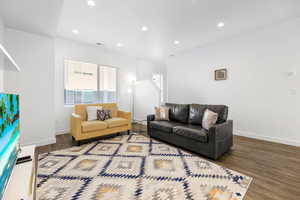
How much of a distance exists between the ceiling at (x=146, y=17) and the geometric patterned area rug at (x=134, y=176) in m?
2.44

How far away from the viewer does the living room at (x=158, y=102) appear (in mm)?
1624

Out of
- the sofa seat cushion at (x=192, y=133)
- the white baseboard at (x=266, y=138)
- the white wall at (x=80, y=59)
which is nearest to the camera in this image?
the sofa seat cushion at (x=192, y=133)

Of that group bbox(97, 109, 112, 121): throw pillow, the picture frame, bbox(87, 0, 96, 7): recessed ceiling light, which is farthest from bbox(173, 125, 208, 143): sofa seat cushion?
bbox(87, 0, 96, 7): recessed ceiling light

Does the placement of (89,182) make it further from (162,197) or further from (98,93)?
(98,93)

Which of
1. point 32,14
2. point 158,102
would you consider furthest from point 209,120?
point 32,14

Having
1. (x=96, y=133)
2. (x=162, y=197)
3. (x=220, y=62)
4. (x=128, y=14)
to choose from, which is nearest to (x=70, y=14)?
(x=128, y=14)

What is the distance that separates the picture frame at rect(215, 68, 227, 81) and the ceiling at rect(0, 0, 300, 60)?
0.93 m

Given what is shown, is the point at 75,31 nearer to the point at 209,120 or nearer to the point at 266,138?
the point at 209,120

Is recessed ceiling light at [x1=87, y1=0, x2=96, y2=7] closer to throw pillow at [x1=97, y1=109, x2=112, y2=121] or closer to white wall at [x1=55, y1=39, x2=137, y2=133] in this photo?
white wall at [x1=55, y1=39, x2=137, y2=133]

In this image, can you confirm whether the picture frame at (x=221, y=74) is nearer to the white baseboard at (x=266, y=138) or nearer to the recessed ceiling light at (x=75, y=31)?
the white baseboard at (x=266, y=138)

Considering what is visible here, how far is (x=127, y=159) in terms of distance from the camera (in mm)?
2287

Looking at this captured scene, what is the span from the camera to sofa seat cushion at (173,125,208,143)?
7.67 ft

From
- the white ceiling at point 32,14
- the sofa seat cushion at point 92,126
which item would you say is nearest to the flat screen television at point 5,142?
the white ceiling at point 32,14

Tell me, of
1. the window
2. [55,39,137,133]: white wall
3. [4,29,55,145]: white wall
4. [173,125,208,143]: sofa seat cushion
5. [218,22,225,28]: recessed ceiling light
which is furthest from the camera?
the window
